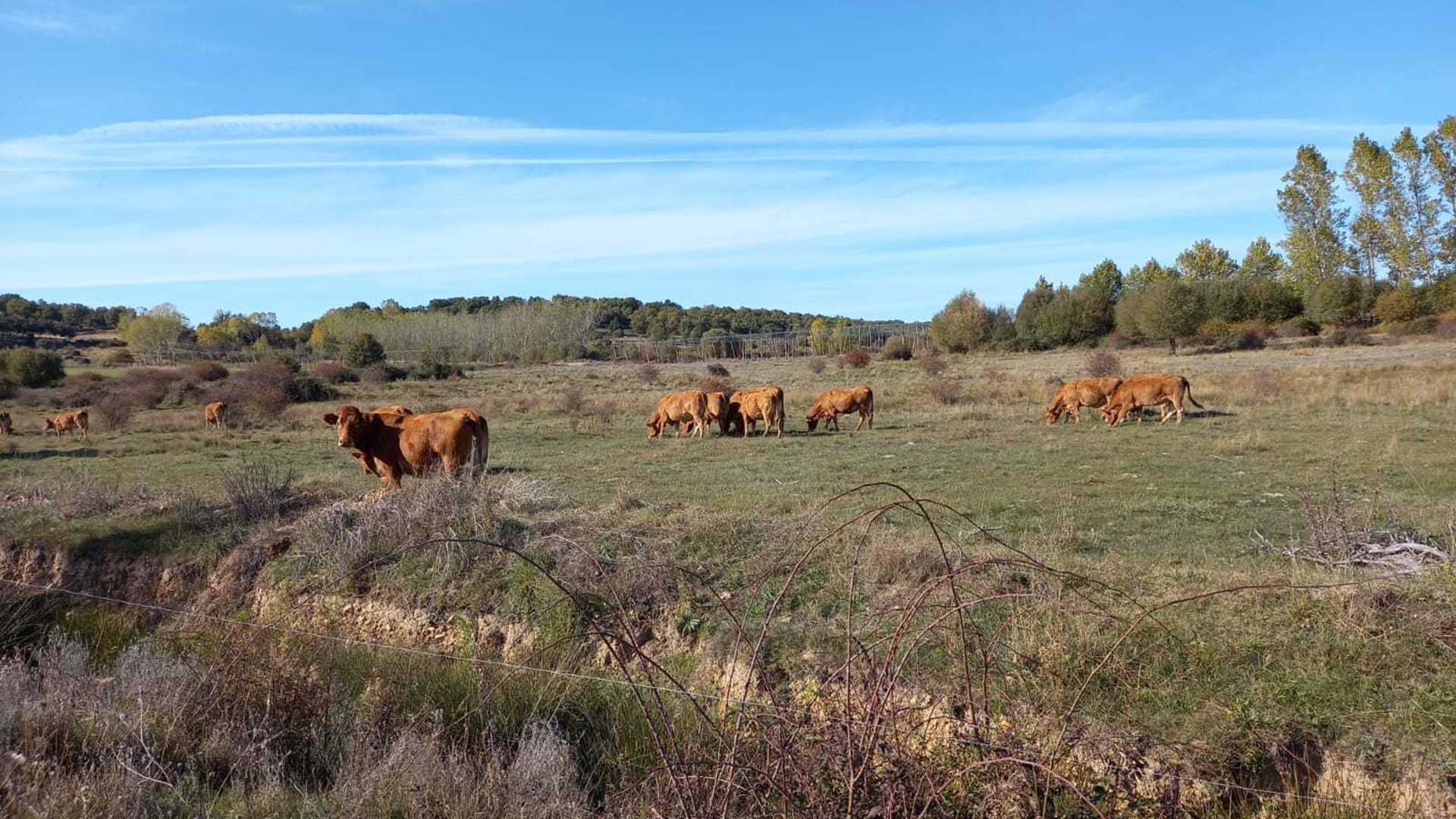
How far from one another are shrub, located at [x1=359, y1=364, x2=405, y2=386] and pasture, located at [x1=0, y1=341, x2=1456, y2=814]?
129 ft

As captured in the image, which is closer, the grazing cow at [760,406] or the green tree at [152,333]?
the grazing cow at [760,406]

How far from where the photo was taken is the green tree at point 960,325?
83500 mm

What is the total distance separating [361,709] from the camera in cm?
638

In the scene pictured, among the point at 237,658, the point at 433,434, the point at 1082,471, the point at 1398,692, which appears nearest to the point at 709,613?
the point at 237,658

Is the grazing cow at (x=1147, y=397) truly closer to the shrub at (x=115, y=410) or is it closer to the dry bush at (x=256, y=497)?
the dry bush at (x=256, y=497)

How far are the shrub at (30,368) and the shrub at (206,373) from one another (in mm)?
7657

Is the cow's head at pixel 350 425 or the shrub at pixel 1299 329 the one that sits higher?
→ the shrub at pixel 1299 329

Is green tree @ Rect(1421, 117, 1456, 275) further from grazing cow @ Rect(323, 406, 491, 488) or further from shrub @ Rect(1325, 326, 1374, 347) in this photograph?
grazing cow @ Rect(323, 406, 491, 488)

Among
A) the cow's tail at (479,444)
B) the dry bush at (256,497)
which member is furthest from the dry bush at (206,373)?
the dry bush at (256,497)

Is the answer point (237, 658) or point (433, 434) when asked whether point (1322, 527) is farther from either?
point (433, 434)

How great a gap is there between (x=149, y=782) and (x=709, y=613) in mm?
4181

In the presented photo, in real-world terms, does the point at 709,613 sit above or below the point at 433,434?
below

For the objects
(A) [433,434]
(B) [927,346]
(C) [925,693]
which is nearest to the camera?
(C) [925,693]

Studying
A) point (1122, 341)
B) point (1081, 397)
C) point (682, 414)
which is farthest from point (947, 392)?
point (1122, 341)
